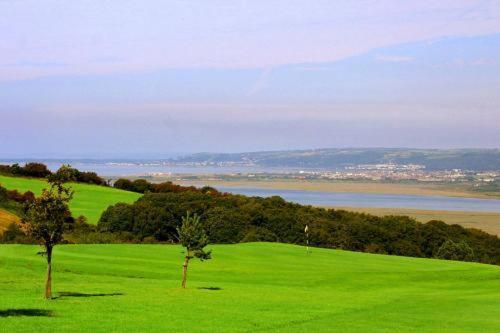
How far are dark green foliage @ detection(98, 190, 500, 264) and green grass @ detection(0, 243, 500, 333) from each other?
24.8m

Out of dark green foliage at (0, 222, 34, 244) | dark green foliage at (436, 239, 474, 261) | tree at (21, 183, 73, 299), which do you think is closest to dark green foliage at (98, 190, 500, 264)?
dark green foliage at (436, 239, 474, 261)

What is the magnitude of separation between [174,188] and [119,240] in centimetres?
4850

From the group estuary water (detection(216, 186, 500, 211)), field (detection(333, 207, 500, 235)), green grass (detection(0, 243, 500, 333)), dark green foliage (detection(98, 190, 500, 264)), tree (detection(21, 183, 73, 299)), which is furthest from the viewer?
estuary water (detection(216, 186, 500, 211))

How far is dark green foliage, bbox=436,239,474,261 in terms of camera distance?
70750 mm

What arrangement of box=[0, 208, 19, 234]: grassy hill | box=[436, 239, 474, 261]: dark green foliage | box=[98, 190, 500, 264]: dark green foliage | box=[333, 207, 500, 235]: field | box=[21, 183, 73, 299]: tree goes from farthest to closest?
box=[333, 207, 500, 235]: field < box=[98, 190, 500, 264]: dark green foliage < box=[436, 239, 474, 261]: dark green foliage < box=[0, 208, 19, 234]: grassy hill < box=[21, 183, 73, 299]: tree

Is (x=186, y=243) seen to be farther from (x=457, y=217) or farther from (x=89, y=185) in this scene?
(x=457, y=217)

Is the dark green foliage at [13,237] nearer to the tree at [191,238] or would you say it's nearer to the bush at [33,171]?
the tree at [191,238]

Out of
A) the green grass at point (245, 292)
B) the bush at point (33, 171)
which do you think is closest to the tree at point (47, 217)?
the green grass at point (245, 292)

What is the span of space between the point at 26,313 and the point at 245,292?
12746 millimetres

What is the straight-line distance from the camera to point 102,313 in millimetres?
23781

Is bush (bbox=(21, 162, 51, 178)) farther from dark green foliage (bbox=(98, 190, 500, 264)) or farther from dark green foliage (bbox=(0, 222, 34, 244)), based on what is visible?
dark green foliage (bbox=(0, 222, 34, 244))

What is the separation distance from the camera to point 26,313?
896 inches

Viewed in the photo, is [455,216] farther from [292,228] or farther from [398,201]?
[292,228]

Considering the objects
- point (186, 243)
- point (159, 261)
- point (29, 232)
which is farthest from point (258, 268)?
point (29, 232)
